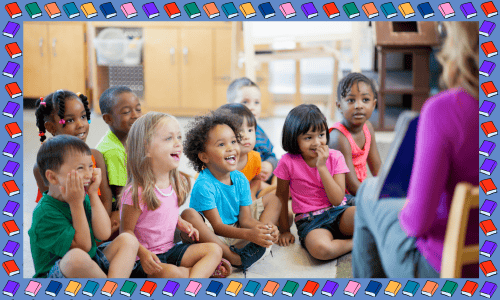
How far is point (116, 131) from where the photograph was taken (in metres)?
1.51

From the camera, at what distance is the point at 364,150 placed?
165 centimetres

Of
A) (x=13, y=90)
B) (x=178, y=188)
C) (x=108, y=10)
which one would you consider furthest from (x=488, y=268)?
(x=13, y=90)

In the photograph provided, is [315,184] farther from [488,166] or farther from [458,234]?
[458,234]

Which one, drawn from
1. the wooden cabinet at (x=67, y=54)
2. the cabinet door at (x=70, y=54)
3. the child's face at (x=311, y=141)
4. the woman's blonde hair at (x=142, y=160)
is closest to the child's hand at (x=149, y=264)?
the woman's blonde hair at (x=142, y=160)

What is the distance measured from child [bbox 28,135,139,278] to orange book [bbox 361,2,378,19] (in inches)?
27.3

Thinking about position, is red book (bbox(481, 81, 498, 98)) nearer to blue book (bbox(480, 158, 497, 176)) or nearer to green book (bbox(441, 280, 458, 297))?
blue book (bbox(480, 158, 497, 176))

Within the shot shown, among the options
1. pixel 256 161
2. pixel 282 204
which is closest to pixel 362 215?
pixel 282 204

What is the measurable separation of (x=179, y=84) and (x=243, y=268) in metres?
2.58

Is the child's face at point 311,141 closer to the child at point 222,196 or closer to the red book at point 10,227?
the child at point 222,196

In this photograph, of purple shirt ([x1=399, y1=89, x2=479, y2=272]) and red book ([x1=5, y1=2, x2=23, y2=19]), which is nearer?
purple shirt ([x1=399, y1=89, x2=479, y2=272])

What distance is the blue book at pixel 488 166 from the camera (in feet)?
3.57

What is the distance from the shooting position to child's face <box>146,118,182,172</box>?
129 centimetres

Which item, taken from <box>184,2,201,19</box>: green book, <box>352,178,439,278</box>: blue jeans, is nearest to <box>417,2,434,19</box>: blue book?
<box>352,178,439,278</box>: blue jeans

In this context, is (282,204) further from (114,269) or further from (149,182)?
(114,269)
